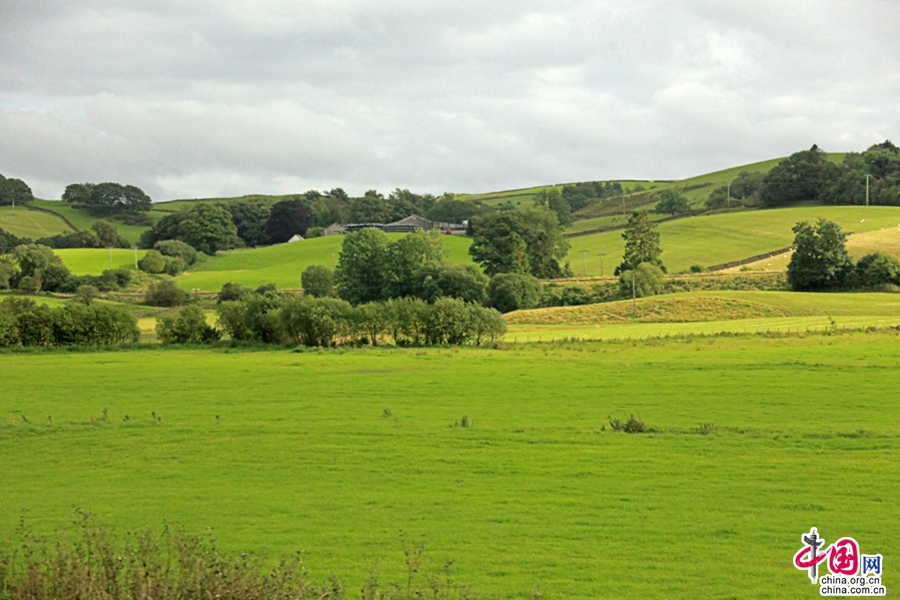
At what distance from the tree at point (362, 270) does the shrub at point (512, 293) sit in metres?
12.9

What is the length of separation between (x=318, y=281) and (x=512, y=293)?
27.6 metres

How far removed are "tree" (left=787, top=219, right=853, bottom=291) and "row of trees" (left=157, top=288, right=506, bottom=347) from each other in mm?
48924

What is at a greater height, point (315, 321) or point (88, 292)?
point (88, 292)

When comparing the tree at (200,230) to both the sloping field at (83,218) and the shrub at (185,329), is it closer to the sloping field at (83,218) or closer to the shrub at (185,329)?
the sloping field at (83,218)

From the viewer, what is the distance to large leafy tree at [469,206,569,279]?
367 ft

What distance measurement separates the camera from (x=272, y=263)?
467 ft

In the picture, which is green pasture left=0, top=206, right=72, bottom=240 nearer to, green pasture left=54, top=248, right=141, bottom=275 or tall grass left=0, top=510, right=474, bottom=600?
green pasture left=54, top=248, right=141, bottom=275

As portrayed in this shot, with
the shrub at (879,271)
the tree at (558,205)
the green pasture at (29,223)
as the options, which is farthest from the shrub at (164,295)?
the tree at (558,205)

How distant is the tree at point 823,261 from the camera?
308 ft

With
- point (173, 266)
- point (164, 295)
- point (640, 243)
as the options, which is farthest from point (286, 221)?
point (640, 243)

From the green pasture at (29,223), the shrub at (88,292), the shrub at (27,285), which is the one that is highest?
the green pasture at (29,223)

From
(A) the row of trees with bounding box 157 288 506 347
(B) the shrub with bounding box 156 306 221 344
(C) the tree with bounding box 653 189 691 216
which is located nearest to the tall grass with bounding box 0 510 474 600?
(A) the row of trees with bounding box 157 288 506 347

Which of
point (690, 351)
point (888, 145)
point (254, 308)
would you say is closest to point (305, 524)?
point (690, 351)

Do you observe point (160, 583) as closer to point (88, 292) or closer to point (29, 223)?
point (88, 292)
